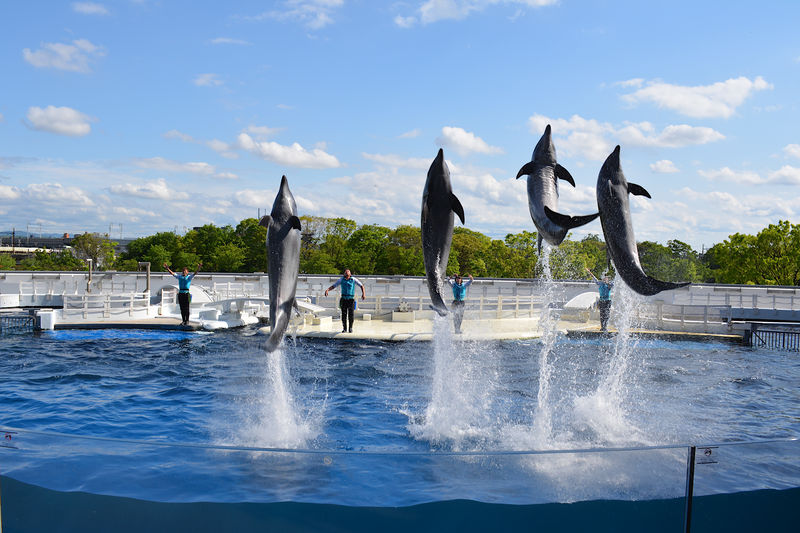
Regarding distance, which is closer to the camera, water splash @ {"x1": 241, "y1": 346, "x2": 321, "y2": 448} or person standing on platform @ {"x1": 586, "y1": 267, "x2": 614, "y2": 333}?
water splash @ {"x1": 241, "y1": 346, "x2": 321, "y2": 448}

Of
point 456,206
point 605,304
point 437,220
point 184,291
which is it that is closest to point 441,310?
point 437,220

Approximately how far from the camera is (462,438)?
26.1 ft

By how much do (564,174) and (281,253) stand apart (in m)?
3.28

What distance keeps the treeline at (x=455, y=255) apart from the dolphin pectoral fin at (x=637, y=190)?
35563 mm

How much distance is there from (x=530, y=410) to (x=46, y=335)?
13.8 meters

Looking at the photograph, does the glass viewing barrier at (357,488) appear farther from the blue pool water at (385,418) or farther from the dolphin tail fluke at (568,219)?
the dolphin tail fluke at (568,219)

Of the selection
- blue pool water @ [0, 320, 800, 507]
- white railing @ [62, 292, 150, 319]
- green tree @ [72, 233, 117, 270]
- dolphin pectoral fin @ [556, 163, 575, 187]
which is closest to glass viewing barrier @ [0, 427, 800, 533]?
blue pool water @ [0, 320, 800, 507]

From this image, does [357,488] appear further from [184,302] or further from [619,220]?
[184,302]

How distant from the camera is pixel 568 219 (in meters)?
5.90

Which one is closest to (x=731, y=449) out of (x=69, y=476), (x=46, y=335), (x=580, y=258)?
(x=69, y=476)

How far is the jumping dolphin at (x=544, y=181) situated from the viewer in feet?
21.1

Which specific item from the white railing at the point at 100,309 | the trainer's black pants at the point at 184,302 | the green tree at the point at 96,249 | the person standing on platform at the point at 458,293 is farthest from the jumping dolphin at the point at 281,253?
the green tree at the point at 96,249

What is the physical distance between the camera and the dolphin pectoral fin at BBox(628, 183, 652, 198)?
6861mm

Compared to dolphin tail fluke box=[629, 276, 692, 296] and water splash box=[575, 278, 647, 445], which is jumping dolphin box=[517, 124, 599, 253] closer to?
dolphin tail fluke box=[629, 276, 692, 296]
